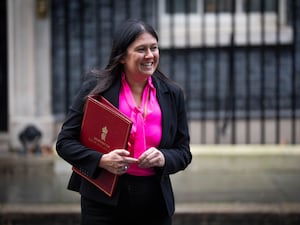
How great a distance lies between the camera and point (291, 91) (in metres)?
8.69

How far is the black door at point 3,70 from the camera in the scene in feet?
29.1

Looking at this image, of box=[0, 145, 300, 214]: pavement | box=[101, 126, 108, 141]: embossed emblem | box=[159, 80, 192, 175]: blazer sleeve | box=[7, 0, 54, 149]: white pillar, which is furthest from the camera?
box=[7, 0, 54, 149]: white pillar

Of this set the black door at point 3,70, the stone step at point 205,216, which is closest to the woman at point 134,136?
the stone step at point 205,216

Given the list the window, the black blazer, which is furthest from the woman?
→ the window

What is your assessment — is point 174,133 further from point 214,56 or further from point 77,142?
point 214,56

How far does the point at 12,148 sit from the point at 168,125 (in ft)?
16.5

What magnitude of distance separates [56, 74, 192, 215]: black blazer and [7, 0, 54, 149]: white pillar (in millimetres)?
4627

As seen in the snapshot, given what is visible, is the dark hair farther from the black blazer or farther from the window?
the window

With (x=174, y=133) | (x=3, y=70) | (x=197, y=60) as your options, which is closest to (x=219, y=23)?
(x=197, y=60)

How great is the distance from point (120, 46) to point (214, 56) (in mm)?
5029

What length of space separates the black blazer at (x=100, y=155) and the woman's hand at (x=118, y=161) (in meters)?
0.08

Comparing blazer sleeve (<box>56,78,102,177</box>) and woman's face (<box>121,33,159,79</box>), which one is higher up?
woman's face (<box>121,33,159,79</box>)

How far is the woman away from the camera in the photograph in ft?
12.3

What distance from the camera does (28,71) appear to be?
8.43 m
